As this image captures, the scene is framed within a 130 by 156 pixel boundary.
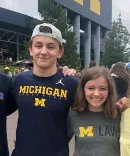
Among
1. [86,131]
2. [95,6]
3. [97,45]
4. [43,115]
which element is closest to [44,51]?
[43,115]

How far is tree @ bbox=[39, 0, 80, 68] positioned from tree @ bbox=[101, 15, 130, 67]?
41.3 feet

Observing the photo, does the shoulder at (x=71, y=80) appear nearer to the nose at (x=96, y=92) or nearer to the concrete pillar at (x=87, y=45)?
the nose at (x=96, y=92)

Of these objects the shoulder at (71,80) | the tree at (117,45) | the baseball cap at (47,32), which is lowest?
the shoulder at (71,80)

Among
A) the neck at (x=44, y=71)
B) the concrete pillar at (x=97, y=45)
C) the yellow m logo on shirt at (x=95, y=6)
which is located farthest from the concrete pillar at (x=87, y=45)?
the neck at (x=44, y=71)

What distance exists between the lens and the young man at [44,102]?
2562mm

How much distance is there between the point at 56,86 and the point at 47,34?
0.43 meters

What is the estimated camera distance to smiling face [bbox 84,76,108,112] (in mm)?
2619

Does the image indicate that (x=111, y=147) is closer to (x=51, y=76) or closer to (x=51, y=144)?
(x=51, y=144)

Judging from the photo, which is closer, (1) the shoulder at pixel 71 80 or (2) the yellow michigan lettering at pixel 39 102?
(2) the yellow michigan lettering at pixel 39 102

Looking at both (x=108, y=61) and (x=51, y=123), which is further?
(x=108, y=61)

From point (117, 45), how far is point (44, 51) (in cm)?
3960

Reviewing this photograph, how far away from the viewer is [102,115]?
105 inches

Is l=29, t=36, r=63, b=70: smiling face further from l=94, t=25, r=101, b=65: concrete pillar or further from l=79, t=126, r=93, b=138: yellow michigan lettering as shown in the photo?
l=94, t=25, r=101, b=65: concrete pillar

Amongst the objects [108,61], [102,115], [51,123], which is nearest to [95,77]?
[102,115]
